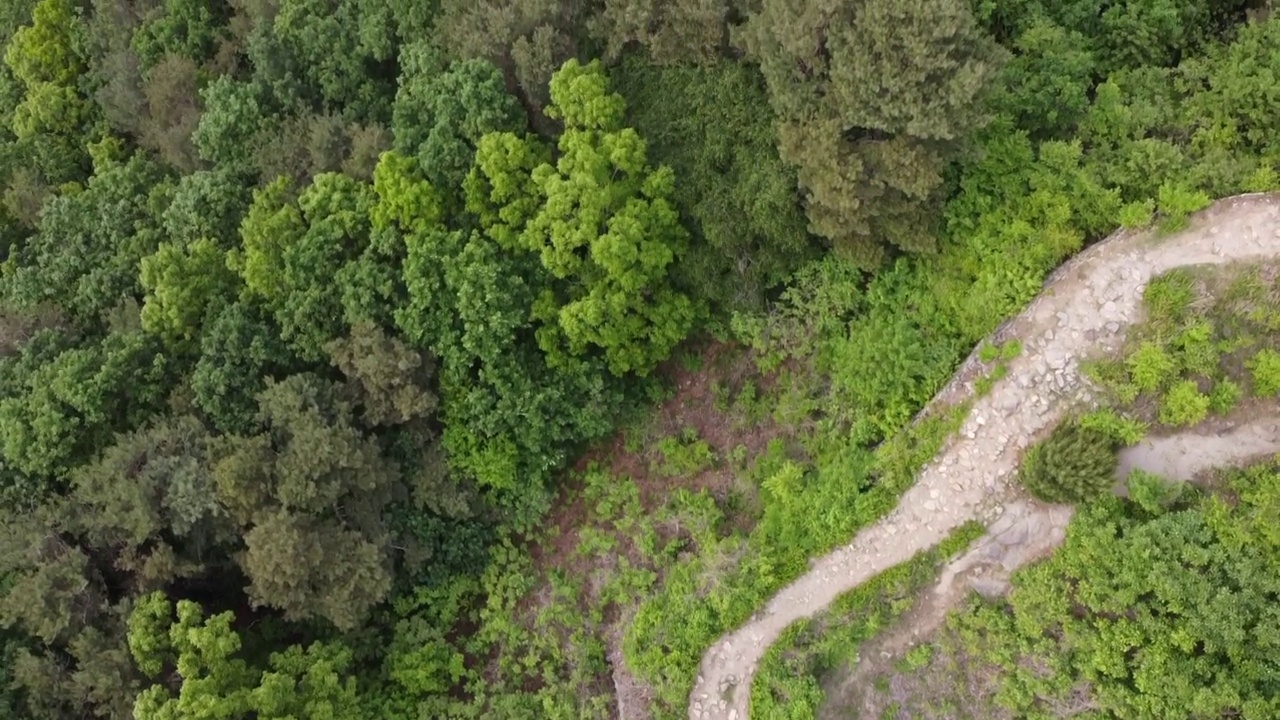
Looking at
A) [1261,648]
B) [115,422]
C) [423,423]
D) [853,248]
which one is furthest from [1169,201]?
[115,422]

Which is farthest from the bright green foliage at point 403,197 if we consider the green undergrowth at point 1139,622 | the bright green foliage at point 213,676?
the green undergrowth at point 1139,622

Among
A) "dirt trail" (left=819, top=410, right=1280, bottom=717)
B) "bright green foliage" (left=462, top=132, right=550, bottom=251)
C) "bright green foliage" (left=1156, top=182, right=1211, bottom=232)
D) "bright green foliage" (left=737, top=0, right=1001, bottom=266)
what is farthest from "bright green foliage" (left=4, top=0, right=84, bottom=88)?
"bright green foliage" (left=1156, top=182, right=1211, bottom=232)

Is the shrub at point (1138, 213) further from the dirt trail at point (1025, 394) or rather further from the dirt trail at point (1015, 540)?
the dirt trail at point (1015, 540)

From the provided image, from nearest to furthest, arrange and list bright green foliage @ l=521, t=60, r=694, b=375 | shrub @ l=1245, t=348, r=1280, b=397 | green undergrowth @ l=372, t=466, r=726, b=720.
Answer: shrub @ l=1245, t=348, r=1280, b=397, bright green foliage @ l=521, t=60, r=694, b=375, green undergrowth @ l=372, t=466, r=726, b=720

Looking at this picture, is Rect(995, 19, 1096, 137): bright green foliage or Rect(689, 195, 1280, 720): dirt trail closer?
Rect(689, 195, 1280, 720): dirt trail

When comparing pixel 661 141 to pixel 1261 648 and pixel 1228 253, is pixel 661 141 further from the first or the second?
pixel 1261 648

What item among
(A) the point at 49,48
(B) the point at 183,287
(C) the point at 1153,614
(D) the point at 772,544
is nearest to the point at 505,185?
(B) the point at 183,287

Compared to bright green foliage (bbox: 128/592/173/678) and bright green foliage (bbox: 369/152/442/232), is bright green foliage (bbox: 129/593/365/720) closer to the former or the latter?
bright green foliage (bbox: 128/592/173/678)
